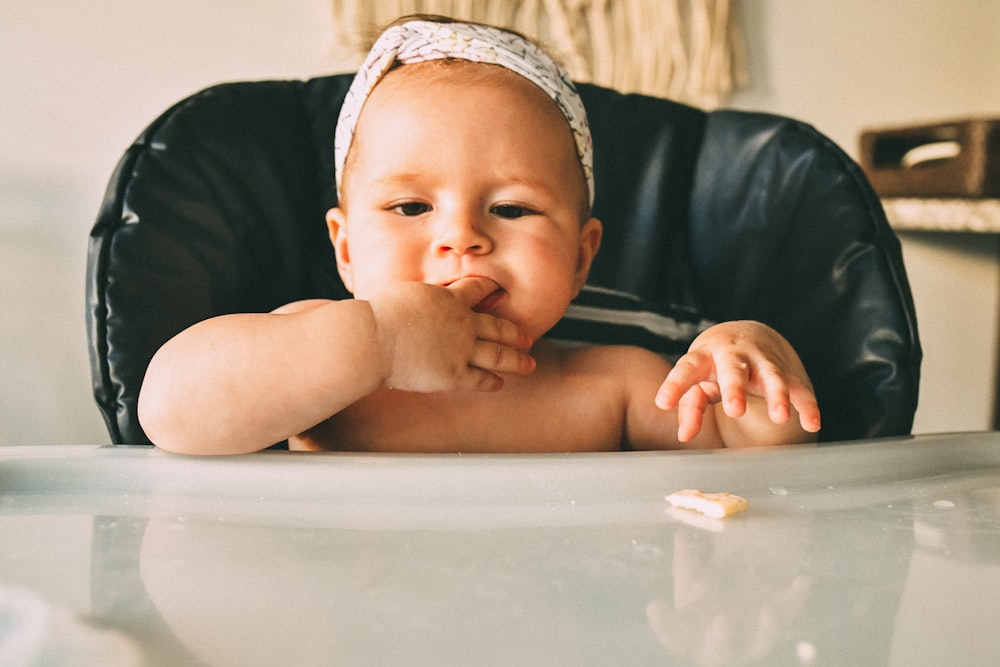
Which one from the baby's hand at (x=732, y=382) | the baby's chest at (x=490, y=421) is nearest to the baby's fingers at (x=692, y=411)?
the baby's hand at (x=732, y=382)

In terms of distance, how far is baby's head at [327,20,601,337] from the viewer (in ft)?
2.70

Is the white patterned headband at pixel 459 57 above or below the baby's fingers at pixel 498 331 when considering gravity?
above

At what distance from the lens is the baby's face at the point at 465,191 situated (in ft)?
2.69

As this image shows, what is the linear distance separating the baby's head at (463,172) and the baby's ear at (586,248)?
0.05 metres

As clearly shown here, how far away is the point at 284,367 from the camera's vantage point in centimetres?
66

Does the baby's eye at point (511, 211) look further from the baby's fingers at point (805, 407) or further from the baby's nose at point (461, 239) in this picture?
the baby's fingers at point (805, 407)

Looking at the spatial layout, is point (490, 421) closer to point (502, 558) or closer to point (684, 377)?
point (684, 377)

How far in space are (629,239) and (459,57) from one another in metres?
0.34

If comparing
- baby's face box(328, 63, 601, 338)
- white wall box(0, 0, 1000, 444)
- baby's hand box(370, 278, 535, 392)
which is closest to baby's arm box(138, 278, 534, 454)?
baby's hand box(370, 278, 535, 392)

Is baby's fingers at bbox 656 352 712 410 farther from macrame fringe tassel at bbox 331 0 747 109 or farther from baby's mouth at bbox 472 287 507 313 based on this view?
macrame fringe tassel at bbox 331 0 747 109

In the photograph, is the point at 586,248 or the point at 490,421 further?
the point at 586,248

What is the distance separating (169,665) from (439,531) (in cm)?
19

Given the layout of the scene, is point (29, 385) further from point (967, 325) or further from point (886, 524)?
point (967, 325)

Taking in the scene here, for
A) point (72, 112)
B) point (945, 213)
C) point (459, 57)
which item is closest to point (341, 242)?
point (459, 57)
